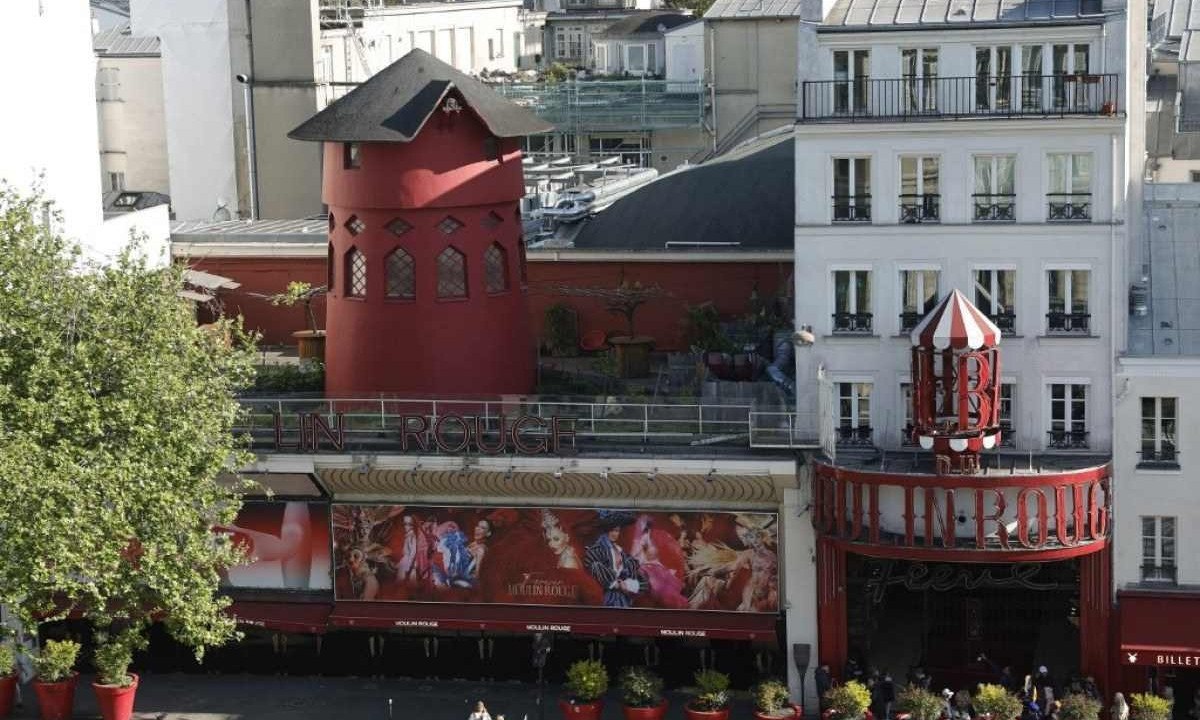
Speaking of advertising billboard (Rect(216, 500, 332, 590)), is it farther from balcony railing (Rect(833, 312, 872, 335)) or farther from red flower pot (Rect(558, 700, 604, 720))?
balcony railing (Rect(833, 312, 872, 335))

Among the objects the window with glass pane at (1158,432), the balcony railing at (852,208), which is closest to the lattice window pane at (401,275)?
the balcony railing at (852,208)

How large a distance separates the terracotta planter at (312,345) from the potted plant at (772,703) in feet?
55.0

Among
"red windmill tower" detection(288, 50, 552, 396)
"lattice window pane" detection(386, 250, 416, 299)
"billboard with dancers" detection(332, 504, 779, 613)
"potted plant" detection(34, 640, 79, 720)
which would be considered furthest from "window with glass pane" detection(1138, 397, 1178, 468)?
"potted plant" detection(34, 640, 79, 720)

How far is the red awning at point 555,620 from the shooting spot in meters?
64.4

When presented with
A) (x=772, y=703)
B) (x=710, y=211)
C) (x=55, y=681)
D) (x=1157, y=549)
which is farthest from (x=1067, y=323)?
(x=55, y=681)

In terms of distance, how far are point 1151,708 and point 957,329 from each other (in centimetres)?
878

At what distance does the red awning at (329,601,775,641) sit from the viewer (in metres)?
64.4

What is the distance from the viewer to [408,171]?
2635 inches

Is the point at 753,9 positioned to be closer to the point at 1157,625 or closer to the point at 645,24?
the point at 645,24

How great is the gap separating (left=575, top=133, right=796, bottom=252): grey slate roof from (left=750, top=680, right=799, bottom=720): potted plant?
15.2m

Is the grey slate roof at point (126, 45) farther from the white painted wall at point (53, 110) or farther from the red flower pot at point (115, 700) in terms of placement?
the red flower pot at point (115, 700)

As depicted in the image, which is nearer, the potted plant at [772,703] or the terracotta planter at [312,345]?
the potted plant at [772,703]

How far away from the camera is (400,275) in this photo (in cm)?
6756

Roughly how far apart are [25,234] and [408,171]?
9816mm
